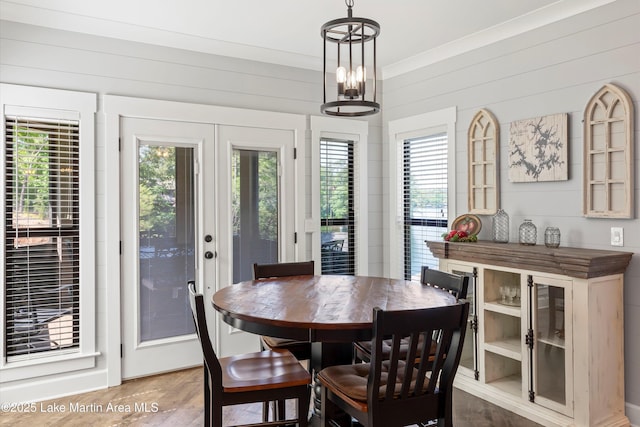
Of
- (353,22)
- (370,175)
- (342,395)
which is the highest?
(353,22)

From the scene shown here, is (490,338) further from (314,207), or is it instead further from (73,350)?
(73,350)

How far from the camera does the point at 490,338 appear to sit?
3.31m

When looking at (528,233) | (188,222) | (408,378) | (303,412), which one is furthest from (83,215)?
(528,233)

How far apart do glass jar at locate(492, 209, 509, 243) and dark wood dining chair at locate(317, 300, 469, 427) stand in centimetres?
170

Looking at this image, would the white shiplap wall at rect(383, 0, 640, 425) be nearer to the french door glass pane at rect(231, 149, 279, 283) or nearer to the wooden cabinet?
the wooden cabinet

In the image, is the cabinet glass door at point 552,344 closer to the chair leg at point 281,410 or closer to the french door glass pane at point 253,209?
the chair leg at point 281,410

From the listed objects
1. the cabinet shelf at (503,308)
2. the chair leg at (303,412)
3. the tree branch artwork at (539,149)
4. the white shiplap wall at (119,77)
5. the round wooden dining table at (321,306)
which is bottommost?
the chair leg at (303,412)

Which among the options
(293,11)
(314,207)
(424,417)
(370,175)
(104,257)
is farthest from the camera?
(370,175)

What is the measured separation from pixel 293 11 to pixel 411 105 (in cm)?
160

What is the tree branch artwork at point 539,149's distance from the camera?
10.3 feet

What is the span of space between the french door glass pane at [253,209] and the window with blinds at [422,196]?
1.31 m

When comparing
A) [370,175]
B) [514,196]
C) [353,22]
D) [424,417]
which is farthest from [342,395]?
[370,175]

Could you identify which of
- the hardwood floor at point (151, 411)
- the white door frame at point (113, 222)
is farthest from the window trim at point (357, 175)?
the hardwood floor at point (151, 411)

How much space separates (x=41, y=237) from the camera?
3.33 metres
